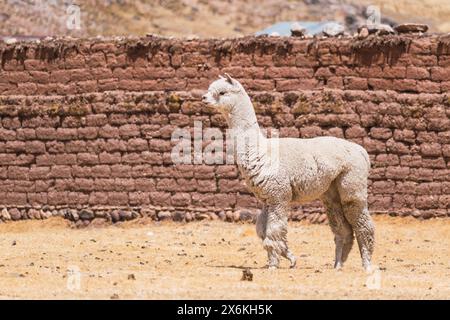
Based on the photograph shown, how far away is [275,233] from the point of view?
634 inches

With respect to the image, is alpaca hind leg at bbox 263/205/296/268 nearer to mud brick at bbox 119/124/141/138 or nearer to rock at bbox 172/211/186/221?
rock at bbox 172/211/186/221

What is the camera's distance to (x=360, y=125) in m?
21.8

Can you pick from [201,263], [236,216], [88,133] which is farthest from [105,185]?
[201,263]

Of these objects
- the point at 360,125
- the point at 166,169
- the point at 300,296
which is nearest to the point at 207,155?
the point at 166,169

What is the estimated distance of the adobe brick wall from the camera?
21734mm

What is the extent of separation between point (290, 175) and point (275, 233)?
0.69 meters

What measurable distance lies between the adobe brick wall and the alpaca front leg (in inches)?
228

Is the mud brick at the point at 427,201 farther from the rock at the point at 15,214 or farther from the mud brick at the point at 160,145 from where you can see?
the rock at the point at 15,214

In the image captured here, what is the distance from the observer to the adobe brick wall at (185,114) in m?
21.7

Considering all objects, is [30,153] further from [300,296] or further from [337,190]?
[300,296]

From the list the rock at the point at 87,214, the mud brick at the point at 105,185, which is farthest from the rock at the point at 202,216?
the rock at the point at 87,214

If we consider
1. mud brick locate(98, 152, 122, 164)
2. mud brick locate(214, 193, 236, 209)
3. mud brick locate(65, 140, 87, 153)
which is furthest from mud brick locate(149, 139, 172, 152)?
mud brick locate(65, 140, 87, 153)

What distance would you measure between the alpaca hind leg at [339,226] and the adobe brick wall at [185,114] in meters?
4.86

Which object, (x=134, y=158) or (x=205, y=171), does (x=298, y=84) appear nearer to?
(x=205, y=171)
